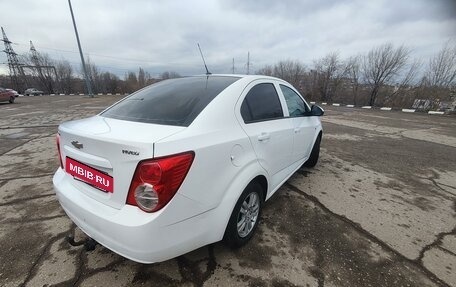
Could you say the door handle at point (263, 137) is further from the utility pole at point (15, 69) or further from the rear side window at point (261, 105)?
the utility pole at point (15, 69)

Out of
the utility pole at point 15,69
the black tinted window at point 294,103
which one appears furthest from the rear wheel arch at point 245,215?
the utility pole at point 15,69

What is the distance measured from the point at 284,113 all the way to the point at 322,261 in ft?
5.72

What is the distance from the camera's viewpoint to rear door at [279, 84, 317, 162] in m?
3.36

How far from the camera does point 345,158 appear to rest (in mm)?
5539

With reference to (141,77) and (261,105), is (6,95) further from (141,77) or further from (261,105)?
(141,77)

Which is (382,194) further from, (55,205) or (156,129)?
(55,205)

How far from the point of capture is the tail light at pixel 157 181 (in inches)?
61.6

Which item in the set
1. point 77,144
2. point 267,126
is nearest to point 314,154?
point 267,126

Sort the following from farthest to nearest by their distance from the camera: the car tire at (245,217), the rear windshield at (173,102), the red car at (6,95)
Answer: the red car at (6,95)
the car tire at (245,217)
the rear windshield at (173,102)

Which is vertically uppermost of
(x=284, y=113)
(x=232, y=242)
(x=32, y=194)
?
(x=284, y=113)

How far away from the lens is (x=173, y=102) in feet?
7.79

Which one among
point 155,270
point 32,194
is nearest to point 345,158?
point 155,270

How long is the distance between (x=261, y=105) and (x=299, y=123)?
3.24ft

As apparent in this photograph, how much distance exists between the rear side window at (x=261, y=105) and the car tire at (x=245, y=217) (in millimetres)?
691
